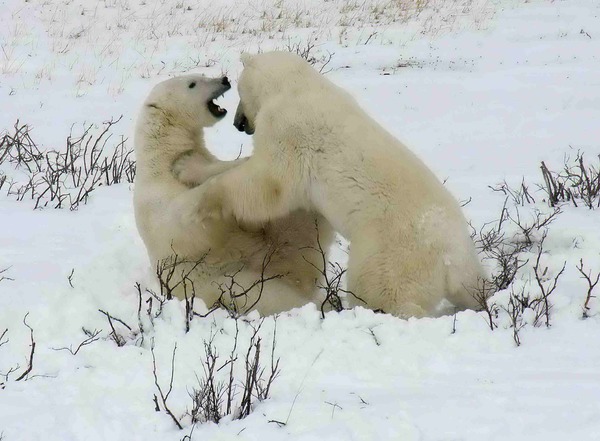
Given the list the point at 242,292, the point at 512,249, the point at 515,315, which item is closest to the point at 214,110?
the point at 242,292

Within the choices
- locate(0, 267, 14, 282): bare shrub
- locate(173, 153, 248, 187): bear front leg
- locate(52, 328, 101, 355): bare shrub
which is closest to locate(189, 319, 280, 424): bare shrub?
locate(52, 328, 101, 355): bare shrub

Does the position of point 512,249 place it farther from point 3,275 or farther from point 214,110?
point 3,275

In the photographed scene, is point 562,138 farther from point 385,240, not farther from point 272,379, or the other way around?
point 272,379

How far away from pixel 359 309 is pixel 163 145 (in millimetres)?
1864

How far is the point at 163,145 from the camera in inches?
192

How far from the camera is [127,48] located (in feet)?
41.0

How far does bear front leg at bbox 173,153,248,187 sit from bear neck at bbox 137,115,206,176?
1.8 inches

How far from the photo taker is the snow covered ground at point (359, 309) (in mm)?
2637

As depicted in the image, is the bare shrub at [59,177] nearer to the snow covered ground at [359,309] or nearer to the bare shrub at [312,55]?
the snow covered ground at [359,309]

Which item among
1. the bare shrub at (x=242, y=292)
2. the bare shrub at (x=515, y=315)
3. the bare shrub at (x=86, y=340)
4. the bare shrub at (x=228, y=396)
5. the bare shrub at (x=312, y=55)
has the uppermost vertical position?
the bare shrub at (x=312, y=55)

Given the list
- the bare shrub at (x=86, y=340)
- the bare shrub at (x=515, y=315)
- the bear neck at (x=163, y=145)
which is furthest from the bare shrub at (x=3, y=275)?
the bare shrub at (x=515, y=315)

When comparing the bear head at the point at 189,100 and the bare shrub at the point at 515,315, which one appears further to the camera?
the bear head at the point at 189,100

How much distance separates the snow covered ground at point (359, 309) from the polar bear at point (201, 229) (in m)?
0.32

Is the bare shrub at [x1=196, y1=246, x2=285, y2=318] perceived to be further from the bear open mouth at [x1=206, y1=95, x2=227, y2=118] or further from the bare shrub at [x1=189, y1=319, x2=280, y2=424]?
the bare shrub at [x1=189, y1=319, x2=280, y2=424]
